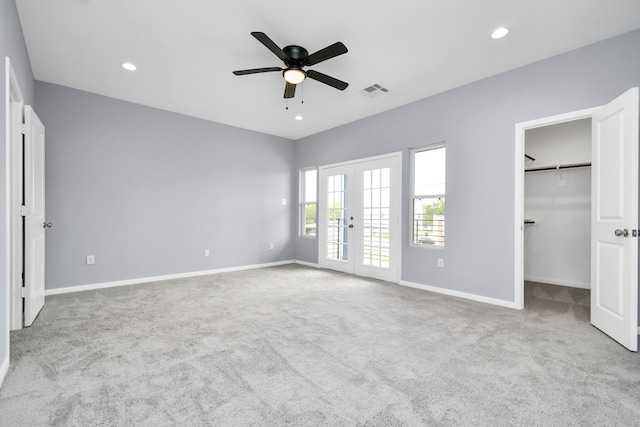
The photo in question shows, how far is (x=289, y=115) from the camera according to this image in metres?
5.15

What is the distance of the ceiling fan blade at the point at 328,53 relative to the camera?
2533 millimetres

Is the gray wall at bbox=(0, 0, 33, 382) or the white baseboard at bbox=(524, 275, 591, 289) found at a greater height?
the gray wall at bbox=(0, 0, 33, 382)

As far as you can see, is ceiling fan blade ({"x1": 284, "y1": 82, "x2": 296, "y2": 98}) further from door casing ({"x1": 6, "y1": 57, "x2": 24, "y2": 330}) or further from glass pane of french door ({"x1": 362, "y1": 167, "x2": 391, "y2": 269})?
door casing ({"x1": 6, "y1": 57, "x2": 24, "y2": 330})

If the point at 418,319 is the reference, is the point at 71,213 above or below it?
above

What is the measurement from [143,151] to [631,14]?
5.92 meters

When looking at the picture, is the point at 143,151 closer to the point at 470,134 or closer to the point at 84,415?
the point at 84,415

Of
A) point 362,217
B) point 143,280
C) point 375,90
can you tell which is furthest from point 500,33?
point 143,280

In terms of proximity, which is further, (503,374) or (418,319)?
(418,319)

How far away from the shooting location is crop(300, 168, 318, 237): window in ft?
21.2

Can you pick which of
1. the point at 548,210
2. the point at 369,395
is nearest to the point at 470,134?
the point at 548,210

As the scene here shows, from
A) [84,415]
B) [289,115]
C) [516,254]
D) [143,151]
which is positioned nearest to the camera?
[84,415]

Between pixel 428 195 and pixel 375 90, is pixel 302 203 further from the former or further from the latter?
pixel 375 90

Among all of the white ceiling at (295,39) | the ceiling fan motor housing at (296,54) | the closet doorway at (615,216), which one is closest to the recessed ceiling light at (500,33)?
the white ceiling at (295,39)

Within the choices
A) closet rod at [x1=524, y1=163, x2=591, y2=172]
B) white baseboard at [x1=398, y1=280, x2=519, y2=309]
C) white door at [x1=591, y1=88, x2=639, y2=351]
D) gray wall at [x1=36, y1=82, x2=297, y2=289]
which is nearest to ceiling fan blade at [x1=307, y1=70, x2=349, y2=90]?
white door at [x1=591, y1=88, x2=639, y2=351]
